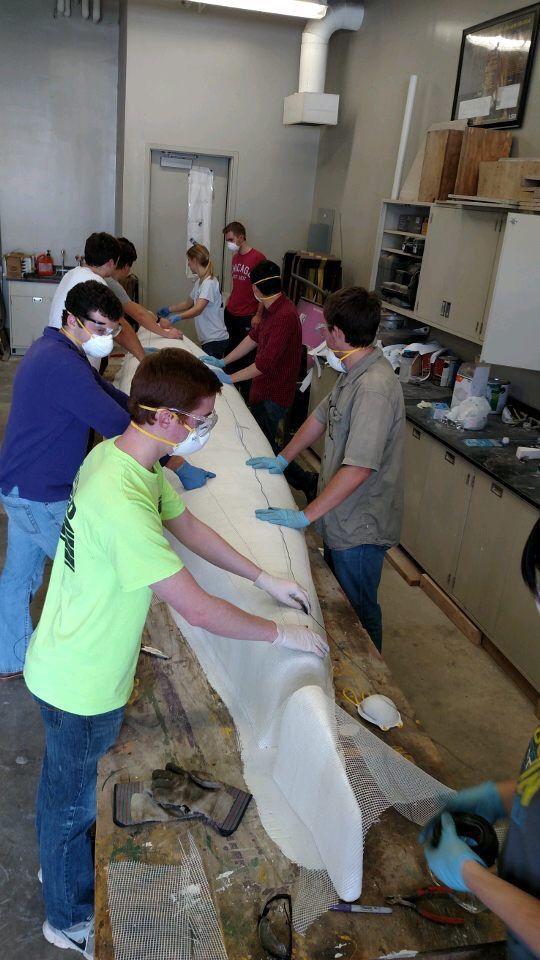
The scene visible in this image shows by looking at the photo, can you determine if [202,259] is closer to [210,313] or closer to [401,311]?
[210,313]

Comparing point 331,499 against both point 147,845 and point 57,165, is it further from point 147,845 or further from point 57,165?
point 57,165

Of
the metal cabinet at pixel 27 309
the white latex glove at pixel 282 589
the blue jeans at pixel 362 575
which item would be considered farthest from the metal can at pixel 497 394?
the metal cabinet at pixel 27 309

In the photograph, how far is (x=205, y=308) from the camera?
6.05 meters

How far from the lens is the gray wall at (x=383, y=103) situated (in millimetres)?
4688

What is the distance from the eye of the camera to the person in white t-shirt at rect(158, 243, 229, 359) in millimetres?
5926

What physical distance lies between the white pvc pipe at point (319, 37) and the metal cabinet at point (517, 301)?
3.79m

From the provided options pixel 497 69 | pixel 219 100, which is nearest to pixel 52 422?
pixel 497 69

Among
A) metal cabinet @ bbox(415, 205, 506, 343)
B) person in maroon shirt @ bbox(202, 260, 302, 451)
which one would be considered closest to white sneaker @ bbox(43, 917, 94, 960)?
person in maroon shirt @ bbox(202, 260, 302, 451)

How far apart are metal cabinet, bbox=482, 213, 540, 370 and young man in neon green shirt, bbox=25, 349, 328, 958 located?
255 centimetres

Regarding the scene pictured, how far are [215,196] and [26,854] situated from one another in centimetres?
672

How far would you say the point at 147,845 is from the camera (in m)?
1.54

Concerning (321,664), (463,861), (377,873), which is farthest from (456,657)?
(463,861)

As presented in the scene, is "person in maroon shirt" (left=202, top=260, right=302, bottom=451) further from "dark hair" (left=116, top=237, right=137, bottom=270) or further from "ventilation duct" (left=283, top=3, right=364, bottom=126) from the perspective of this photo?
"ventilation duct" (left=283, top=3, right=364, bottom=126)

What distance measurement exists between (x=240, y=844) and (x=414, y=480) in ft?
9.70
